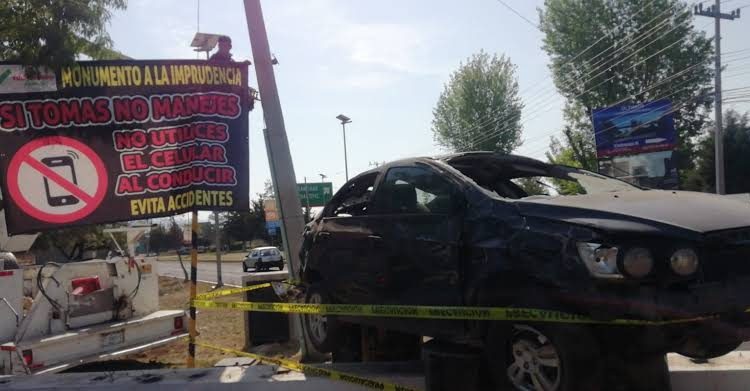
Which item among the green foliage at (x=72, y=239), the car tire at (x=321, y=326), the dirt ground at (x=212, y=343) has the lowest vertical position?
the dirt ground at (x=212, y=343)

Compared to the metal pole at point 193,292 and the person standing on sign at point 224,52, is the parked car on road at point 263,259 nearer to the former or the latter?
the person standing on sign at point 224,52

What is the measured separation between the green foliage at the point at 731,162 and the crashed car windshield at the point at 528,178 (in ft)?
150

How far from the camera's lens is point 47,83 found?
647cm

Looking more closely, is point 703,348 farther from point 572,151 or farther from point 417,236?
point 572,151

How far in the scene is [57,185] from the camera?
256 inches

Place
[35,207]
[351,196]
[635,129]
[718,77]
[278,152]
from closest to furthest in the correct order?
[351,196] < [35,207] < [278,152] < [718,77] < [635,129]

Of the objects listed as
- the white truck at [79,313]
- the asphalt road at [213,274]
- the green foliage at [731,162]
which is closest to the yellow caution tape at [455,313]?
the white truck at [79,313]

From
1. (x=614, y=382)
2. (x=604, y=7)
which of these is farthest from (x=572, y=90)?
(x=614, y=382)

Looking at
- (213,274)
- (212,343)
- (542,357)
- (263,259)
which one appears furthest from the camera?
(263,259)

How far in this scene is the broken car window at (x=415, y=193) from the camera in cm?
441

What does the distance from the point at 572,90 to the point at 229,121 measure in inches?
1775

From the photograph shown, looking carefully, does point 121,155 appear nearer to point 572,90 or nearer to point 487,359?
point 487,359

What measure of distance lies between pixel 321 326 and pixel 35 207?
324 cm

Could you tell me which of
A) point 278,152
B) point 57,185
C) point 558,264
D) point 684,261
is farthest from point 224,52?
point 684,261
